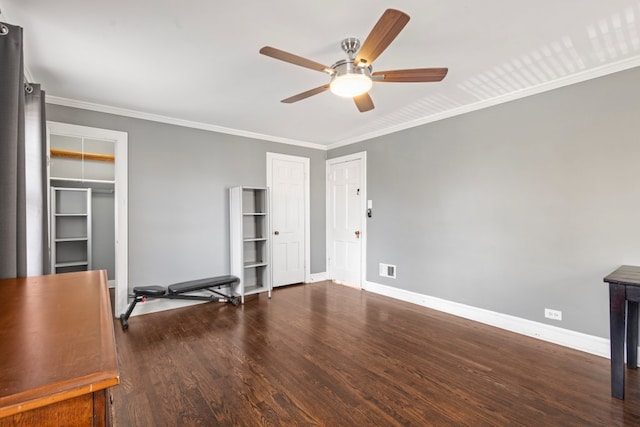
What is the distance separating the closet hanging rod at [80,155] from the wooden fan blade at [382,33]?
431 cm

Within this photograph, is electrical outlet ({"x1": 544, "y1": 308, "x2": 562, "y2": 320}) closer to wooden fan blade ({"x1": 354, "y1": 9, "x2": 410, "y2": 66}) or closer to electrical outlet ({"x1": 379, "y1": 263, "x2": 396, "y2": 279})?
electrical outlet ({"x1": 379, "y1": 263, "x2": 396, "y2": 279})

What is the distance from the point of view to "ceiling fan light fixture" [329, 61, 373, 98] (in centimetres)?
214

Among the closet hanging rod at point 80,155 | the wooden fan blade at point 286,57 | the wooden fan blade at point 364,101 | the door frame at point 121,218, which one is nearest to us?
the wooden fan blade at point 286,57

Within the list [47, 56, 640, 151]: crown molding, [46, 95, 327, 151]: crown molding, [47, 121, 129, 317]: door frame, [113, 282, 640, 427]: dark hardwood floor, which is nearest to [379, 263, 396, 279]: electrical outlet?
[113, 282, 640, 427]: dark hardwood floor

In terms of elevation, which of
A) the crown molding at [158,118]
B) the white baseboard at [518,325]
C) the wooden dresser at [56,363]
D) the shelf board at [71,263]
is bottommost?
the white baseboard at [518,325]

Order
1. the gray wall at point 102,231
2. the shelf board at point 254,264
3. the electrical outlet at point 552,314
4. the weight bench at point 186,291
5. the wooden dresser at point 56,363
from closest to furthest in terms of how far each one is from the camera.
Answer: the wooden dresser at point 56,363 < the electrical outlet at point 552,314 < the weight bench at point 186,291 < the shelf board at point 254,264 < the gray wall at point 102,231

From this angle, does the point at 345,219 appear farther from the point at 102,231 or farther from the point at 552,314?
the point at 102,231

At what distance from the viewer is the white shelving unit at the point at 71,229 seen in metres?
4.89

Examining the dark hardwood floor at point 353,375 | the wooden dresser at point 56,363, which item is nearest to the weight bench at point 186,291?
the dark hardwood floor at point 353,375

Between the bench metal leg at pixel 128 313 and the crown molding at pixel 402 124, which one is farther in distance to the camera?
the bench metal leg at pixel 128 313

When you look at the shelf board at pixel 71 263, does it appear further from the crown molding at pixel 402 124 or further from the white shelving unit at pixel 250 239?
the crown molding at pixel 402 124

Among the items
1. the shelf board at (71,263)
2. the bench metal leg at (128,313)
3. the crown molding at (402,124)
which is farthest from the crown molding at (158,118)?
the shelf board at (71,263)

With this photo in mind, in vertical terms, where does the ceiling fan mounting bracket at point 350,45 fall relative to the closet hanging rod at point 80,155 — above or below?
above

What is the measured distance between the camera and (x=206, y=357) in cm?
268
